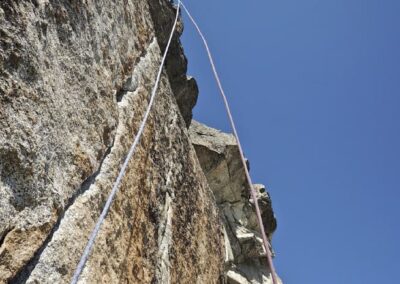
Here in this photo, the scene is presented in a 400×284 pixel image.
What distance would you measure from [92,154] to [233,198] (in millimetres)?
10470

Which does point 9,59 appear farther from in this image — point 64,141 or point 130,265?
point 130,265

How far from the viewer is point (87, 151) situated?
385 cm

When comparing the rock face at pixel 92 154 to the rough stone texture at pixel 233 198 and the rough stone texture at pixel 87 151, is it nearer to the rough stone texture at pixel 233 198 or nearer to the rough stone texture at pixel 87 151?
the rough stone texture at pixel 87 151

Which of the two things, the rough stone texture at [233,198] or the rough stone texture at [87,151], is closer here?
the rough stone texture at [87,151]

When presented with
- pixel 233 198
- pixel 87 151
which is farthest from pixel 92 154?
pixel 233 198

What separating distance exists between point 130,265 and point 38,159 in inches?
80.3

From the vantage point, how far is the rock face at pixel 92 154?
9.35 feet

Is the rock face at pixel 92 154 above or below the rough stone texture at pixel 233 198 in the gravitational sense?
below

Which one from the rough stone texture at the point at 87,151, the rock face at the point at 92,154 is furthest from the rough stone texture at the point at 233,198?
the rough stone texture at the point at 87,151

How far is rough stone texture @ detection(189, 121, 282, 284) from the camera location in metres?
12.8

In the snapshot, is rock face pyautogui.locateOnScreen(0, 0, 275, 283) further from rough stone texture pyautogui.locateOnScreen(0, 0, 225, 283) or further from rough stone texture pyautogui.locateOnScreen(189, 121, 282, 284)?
rough stone texture pyautogui.locateOnScreen(189, 121, 282, 284)

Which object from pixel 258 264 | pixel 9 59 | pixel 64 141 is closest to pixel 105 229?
pixel 64 141

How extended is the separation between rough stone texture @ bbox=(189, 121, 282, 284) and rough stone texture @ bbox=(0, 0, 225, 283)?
5.43 meters

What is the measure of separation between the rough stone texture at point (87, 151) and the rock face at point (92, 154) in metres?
0.01
